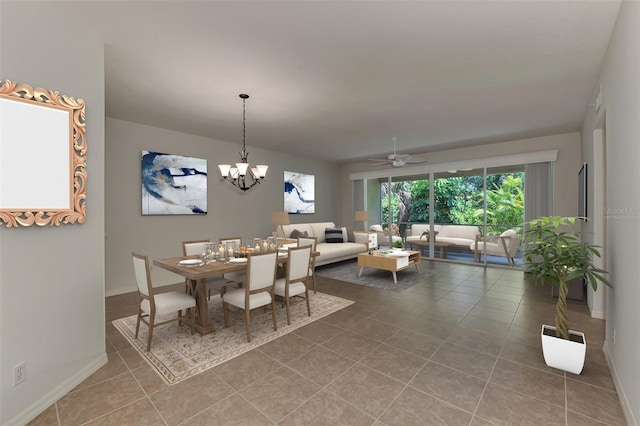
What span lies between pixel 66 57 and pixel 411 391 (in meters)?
3.51

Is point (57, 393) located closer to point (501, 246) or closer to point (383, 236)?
point (383, 236)

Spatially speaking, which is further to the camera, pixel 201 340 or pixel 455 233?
pixel 455 233

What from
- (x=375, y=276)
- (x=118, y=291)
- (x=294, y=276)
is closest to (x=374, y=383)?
(x=294, y=276)

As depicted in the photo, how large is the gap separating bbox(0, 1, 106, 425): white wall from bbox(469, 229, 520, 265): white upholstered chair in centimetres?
688

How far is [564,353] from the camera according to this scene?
2232 millimetres

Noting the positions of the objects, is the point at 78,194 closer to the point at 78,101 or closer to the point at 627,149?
the point at 78,101

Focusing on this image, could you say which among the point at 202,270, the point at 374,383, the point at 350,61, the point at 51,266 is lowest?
the point at 374,383

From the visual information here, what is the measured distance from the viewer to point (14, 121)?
172 centimetres

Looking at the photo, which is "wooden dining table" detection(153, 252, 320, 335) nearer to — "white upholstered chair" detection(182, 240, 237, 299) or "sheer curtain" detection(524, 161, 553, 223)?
"white upholstered chair" detection(182, 240, 237, 299)

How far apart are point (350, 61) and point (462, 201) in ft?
17.1

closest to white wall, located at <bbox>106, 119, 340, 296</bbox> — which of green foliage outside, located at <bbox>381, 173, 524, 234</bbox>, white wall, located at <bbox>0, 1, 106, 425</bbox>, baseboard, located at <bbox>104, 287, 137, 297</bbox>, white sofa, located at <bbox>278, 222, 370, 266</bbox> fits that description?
baseboard, located at <bbox>104, 287, 137, 297</bbox>

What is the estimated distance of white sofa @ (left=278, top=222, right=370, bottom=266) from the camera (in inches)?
237

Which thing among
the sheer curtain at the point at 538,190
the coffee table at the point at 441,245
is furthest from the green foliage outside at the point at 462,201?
the coffee table at the point at 441,245

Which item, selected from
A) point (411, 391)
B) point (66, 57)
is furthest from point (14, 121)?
point (411, 391)
